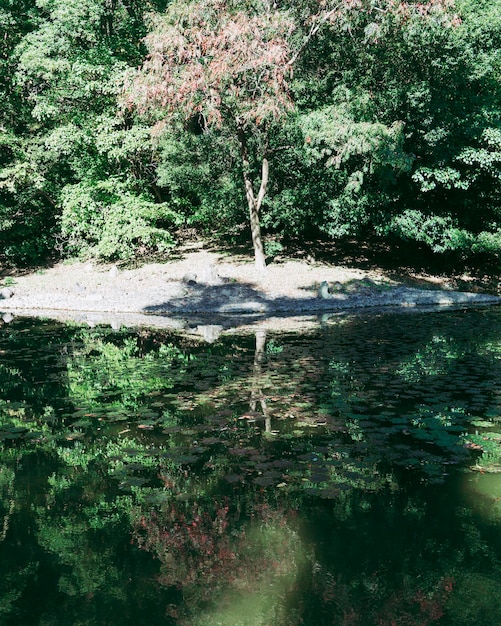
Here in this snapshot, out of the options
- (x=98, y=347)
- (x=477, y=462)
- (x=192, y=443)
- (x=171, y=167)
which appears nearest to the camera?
(x=477, y=462)

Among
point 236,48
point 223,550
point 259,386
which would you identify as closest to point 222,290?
point 236,48

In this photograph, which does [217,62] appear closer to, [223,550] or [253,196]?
[253,196]

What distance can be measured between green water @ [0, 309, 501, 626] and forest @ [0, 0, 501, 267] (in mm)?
10150

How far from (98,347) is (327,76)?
1276 centimetres

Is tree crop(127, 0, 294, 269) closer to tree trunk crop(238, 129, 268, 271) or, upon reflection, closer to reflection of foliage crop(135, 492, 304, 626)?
tree trunk crop(238, 129, 268, 271)

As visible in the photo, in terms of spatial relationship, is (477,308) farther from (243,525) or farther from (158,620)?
(158,620)

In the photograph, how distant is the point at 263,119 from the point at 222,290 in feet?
17.0

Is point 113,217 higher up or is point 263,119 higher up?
point 263,119

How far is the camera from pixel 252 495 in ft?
14.1

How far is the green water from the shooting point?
309cm

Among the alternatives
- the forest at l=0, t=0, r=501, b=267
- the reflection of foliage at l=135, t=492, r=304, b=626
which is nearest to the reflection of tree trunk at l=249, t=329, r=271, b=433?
the reflection of foliage at l=135, t=492, r=304, b=626

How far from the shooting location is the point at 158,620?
2912 mm

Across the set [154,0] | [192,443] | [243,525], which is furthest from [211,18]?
[243,525]

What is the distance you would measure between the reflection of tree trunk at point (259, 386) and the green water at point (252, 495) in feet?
0.15
